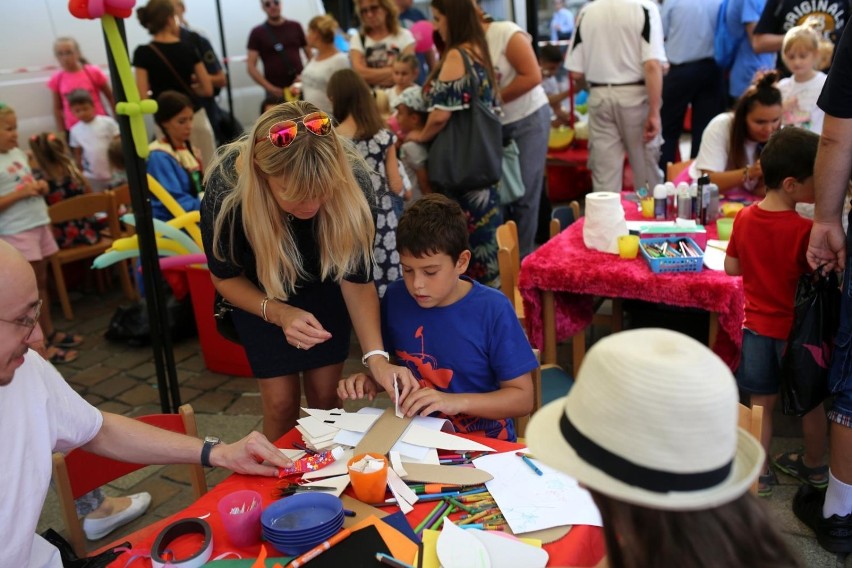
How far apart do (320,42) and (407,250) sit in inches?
159

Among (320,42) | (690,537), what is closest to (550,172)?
(320,42)

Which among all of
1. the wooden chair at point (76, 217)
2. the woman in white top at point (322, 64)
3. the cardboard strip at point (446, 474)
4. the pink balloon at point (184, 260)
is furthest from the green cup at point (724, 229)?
the wooden chair at point (76, 217)

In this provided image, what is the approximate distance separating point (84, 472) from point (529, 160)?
12.1 feet

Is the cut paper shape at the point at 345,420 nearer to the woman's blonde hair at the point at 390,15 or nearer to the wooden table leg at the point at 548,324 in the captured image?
the wooden table leg at the point at 548,324

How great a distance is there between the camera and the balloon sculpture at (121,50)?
2533 mm

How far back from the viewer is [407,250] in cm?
217

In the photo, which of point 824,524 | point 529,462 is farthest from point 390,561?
point 824,524

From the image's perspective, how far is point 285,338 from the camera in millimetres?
2338

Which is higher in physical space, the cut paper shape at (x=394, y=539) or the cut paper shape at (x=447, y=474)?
the cut paper shape at (x=394, y=539)

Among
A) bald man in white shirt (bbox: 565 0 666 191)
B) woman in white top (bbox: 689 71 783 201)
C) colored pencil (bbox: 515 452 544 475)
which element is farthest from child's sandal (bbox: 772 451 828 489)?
bald man in white shirt (bbox: 565 0 666 191)

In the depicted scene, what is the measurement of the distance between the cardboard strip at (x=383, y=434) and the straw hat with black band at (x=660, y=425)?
2.66ft

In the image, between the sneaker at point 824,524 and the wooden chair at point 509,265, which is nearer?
the sneaker at point 824,524

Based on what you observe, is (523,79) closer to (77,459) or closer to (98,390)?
(98,390)

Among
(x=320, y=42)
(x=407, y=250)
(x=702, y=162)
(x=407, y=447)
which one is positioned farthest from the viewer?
(x=320, y=42)
